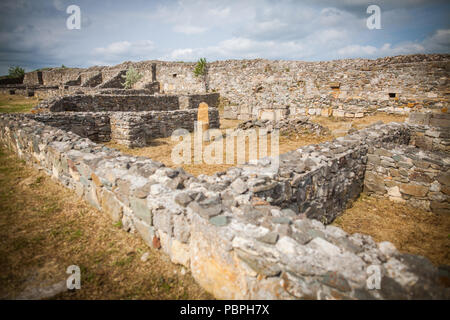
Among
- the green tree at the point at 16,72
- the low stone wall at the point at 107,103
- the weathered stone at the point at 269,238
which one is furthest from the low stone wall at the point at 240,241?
the green tree at the point at 16,72

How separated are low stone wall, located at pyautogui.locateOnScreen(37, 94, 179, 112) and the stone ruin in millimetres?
110

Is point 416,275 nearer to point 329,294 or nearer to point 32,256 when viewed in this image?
point 329,294

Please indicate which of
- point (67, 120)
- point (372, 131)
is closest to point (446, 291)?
point (372, 131)

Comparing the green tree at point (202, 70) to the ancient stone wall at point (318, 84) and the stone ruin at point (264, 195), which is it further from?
the stone ruin at point (264, 195)

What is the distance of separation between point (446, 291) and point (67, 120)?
11.0 meters

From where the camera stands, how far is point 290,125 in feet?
37.6

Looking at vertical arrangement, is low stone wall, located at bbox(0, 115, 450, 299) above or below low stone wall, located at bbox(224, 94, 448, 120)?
below

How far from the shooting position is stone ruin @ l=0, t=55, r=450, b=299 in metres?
1.96

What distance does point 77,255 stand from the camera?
3.16 metres

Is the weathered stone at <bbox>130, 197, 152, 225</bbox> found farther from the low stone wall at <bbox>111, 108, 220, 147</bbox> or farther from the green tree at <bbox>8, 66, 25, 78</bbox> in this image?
the green tree at <bbox>8, 66, 25, 78</bbox>

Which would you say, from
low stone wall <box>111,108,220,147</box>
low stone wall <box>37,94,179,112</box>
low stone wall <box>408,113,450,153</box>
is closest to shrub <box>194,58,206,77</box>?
low stone wall <box>37,94,179,112</box>

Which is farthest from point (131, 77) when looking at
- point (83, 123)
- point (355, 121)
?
point (355, 121)

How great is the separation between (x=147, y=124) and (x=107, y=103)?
17.3 ft

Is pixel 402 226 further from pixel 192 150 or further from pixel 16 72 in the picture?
pixel 16 72
